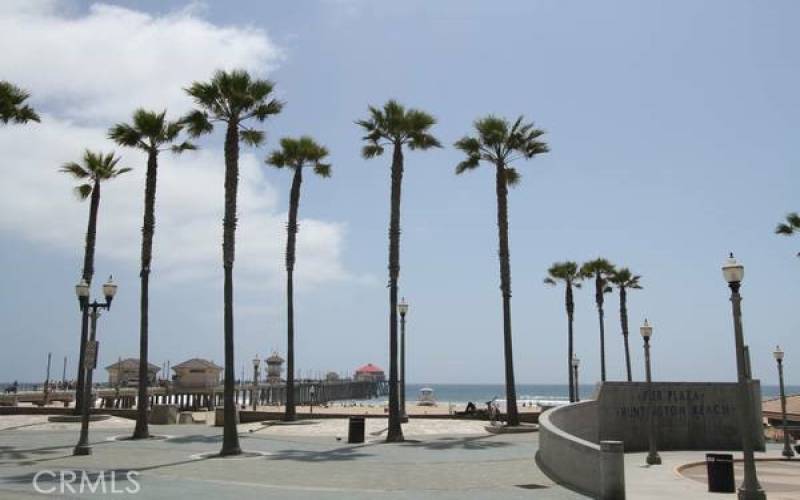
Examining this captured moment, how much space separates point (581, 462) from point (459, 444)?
9.62 meters

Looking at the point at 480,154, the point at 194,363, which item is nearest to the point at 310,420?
the point at 480,154

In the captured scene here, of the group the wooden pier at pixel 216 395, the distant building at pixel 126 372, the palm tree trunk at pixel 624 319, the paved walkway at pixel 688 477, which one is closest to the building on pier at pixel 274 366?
the wooden pier at pixel 216 395

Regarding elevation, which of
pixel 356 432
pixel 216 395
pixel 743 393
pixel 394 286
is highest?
pixel 394 286

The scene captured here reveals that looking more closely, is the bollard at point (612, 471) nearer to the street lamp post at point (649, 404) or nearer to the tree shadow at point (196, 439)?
the street lamp post at point (649, 404)

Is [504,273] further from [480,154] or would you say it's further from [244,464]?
[244,464]

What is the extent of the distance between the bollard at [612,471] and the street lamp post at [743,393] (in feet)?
6.89

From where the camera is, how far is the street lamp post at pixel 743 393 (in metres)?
11.7

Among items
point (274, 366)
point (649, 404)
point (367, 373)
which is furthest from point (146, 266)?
point (367, 373)

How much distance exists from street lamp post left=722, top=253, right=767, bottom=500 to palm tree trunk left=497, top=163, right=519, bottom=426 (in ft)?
46.0

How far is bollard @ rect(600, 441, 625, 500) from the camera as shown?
11.6 m

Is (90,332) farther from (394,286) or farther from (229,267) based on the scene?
(394,286)

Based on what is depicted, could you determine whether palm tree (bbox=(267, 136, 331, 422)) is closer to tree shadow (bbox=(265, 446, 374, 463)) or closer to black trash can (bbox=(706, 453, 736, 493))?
tree shadow (bbox=(265, 446, 374, 463))

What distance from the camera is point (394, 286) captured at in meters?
25.2

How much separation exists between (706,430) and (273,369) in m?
94.2
